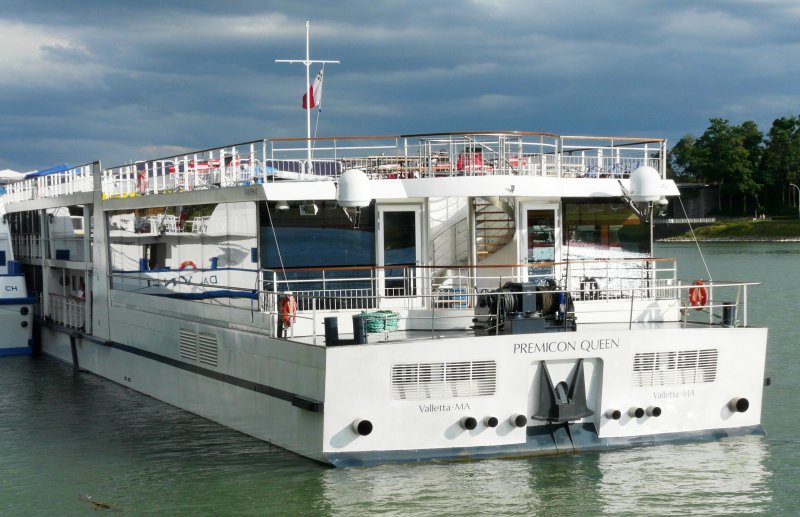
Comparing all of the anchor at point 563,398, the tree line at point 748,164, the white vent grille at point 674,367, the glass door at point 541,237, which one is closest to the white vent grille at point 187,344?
the glass door at point 541,237

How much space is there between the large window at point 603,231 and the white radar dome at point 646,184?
61cm

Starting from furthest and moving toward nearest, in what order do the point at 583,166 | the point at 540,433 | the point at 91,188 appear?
the point at 91,188
the point at 583,166
the point at 540,433

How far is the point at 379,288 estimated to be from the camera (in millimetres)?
14695

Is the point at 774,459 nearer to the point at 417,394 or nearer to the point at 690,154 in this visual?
the point at 417,394

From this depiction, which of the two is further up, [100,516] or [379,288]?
[379,288]

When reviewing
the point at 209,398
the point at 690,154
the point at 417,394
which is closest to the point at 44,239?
the point at 209,398

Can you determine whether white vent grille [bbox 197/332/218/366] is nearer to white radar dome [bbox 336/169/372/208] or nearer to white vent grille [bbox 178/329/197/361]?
white vent grille [bbox 178/329/197/361]

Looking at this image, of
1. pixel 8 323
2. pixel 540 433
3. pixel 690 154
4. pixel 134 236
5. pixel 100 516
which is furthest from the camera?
pixel 690 154

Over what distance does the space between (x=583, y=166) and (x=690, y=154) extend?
117929mm

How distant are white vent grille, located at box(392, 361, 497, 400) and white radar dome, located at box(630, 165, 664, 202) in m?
4.49

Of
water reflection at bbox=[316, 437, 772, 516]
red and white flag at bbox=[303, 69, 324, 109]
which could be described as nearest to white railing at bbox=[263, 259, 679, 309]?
water reflection at bbox=[316, 437, 772, 516]

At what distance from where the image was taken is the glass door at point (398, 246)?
14898 millimetres

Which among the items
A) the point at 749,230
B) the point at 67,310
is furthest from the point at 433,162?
the point at 749,230

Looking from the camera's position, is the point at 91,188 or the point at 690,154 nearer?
the point at 91,188
